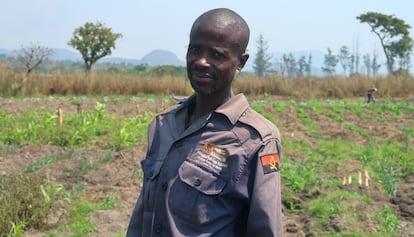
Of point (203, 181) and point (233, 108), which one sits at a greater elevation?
point (233, 108)

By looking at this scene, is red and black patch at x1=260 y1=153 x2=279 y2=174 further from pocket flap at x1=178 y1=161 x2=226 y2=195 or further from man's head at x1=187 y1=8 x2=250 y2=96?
man's head at x1=187 y1=8 x2=250 y2=96

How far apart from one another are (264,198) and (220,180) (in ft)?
0.45

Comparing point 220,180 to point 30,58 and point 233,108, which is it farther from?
point 30,58

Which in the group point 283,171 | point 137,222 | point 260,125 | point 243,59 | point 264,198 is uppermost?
point 243,59

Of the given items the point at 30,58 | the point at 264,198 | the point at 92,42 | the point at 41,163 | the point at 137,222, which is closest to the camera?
→ the point at 264,198

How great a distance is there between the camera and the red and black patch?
1.66 m

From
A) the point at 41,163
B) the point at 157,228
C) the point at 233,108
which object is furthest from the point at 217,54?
the point at 41,163

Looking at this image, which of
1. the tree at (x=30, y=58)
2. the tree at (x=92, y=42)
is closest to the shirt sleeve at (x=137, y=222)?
the tree at (x=30, y=58)

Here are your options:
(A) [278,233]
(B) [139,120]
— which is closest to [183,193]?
(A) [278,233]

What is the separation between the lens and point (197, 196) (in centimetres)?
166

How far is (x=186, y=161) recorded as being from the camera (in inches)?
67.2

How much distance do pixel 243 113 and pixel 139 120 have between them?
8525mm

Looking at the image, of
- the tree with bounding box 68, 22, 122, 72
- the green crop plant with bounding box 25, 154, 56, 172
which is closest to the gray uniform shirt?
the green crop plant with bounding box 25, 154, 56, 172

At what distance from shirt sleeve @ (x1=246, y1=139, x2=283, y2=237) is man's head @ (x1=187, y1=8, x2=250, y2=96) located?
10.1 inches
